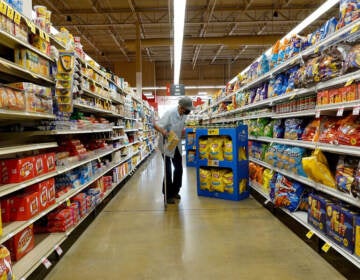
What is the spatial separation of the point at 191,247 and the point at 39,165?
165 centimetres

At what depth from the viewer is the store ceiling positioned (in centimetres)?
1056

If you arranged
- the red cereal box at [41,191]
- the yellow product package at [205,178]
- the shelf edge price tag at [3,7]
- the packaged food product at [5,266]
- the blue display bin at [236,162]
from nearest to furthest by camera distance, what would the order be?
1. the packaged food product at [5,266]
2. the shelf edge price tag at [3,7]
3. the red cereal box at [41,191]
4. the blue display bin at [236,162]
5. the yellow product package at [205,178]

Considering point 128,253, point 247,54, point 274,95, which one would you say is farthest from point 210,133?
point 247,54

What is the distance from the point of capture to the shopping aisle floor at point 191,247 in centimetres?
225

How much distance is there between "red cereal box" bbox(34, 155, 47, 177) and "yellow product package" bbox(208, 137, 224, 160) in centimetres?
264

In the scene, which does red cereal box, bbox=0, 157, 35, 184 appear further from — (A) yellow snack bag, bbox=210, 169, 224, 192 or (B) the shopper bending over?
(A) yellow snack bag, bbox=210, 169, 224, 192

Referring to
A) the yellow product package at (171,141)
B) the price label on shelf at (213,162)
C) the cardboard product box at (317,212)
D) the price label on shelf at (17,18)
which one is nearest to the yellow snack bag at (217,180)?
the price label on shelf at (213,162)

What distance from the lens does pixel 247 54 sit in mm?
18672

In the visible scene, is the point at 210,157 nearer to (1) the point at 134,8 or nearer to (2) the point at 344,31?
(2) the point at 344,31

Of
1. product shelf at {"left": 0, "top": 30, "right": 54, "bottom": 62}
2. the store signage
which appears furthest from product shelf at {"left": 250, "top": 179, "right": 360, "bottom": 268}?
the store signage

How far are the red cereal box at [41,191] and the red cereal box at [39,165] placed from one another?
10 cm

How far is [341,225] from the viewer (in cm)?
210

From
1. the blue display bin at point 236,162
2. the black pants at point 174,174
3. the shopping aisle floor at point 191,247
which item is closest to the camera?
the shopping aisle floor at point 191,247

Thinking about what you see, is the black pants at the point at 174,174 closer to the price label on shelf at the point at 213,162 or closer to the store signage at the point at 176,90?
the price label on shelf at the point at 213,162
